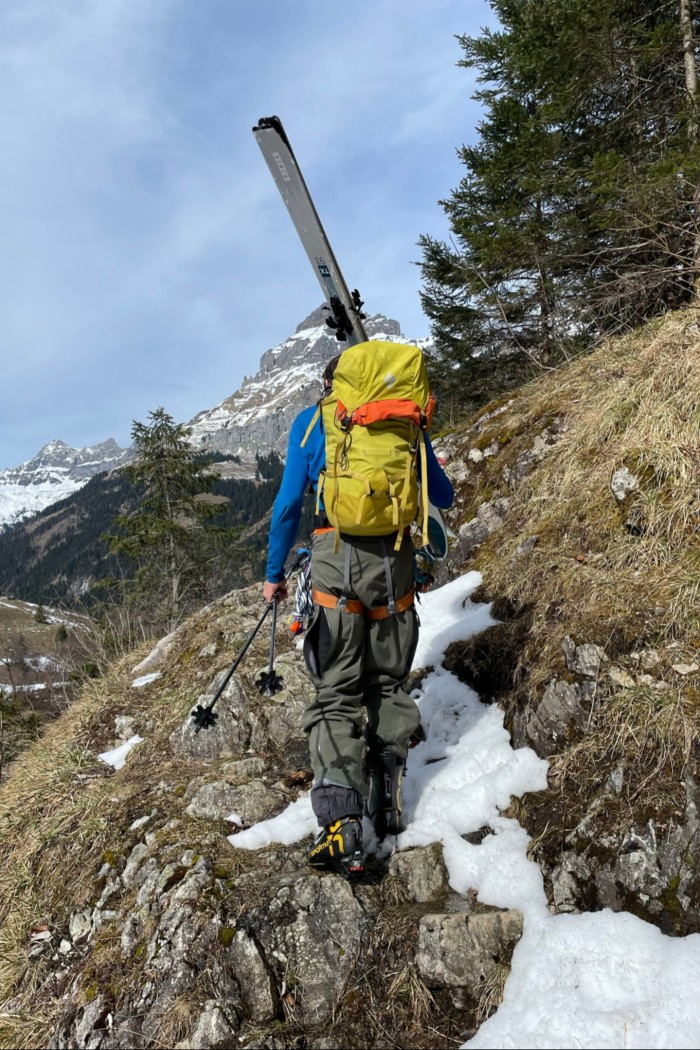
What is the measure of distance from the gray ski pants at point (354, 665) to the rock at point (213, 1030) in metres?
0.93

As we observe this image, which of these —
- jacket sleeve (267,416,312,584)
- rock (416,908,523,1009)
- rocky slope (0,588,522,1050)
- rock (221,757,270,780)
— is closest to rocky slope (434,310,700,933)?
rock (416,908,523,1009)

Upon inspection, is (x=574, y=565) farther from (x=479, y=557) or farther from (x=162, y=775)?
(x=162, y=775)

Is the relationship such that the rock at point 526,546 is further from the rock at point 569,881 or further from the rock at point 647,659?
the rock at point 569,881

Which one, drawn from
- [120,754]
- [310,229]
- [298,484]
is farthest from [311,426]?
[310,229]

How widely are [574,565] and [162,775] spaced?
371cm

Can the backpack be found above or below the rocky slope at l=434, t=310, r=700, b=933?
above

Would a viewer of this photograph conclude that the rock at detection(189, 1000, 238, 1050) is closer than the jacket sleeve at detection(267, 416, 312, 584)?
Yes

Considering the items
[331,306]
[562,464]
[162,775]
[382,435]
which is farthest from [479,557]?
[331,306]

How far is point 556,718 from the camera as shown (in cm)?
338

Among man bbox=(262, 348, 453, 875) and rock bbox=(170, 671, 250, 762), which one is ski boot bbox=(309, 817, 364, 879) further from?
rock bbox=(170, 671, 250, 762)

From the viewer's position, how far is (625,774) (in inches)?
112

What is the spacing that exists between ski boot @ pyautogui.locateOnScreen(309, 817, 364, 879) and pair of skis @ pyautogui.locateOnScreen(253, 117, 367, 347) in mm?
6944

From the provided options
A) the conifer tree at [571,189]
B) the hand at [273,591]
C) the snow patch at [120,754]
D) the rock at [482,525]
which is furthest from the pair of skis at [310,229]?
the snow patch at [120,754]

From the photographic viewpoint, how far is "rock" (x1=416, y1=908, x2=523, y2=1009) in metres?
2.50
